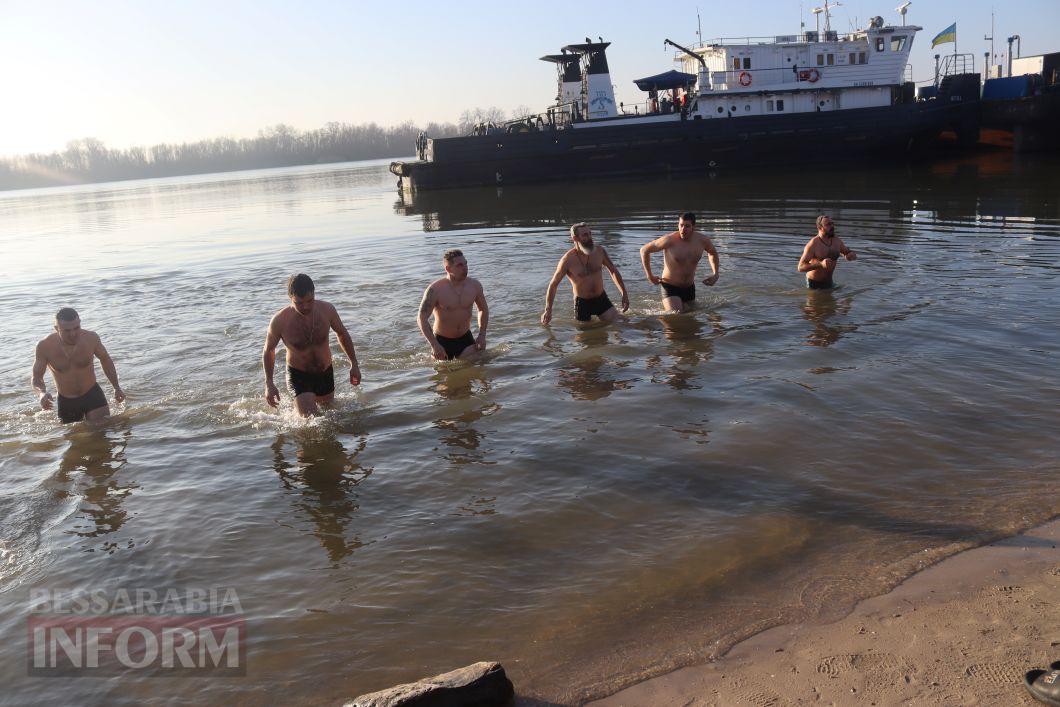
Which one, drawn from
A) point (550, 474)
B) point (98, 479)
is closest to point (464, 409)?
point (550, 474)

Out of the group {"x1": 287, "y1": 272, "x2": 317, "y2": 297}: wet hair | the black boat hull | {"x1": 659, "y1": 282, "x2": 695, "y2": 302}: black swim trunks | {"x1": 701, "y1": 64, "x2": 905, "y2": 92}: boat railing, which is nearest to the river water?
{"x1": 659, "y1": 282, "x2": 695, "y2": 302}: black swim trunks

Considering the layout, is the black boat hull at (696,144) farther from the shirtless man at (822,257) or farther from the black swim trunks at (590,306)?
the black swim trunks at (590,306)

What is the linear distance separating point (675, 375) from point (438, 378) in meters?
2.54

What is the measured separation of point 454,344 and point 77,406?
3.85m

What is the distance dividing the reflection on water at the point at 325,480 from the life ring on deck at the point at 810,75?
3013cm

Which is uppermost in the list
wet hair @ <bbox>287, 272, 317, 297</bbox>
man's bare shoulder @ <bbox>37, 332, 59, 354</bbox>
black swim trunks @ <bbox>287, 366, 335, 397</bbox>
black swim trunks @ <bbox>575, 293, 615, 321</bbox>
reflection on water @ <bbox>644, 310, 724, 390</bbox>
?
wet hair @ <bbox>287, 272, 317, 297</bbox>

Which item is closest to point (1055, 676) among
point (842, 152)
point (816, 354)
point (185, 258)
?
point (816, 354)

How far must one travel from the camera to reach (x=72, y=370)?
292 inches

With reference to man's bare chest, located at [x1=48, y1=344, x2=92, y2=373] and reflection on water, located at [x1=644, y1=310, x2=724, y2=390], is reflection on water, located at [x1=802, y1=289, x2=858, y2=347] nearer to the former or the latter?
reflection on water, located at [x1=644, y1=310, x2=724, y2=390]

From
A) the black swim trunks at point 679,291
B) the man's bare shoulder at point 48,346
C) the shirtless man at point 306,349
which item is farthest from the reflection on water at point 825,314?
the man's bare shoulder at point 48,346

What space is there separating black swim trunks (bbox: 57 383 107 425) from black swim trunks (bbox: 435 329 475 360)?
351 centimetres

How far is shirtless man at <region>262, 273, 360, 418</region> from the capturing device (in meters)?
6.88

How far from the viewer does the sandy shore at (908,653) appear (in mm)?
3148

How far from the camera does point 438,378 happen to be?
8.27m
